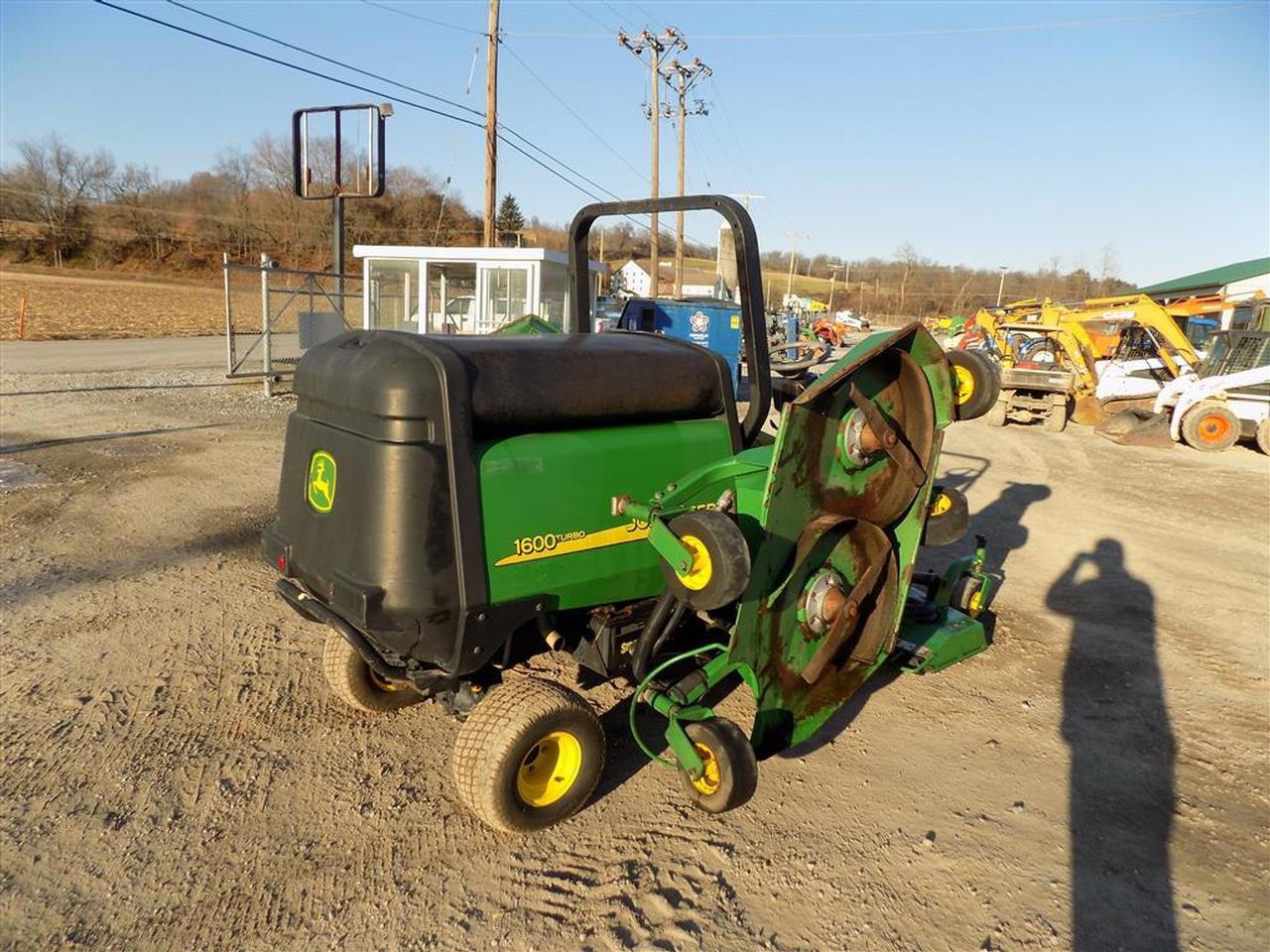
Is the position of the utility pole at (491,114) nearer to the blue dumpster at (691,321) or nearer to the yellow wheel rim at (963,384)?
the blue dumpster at (691,321)

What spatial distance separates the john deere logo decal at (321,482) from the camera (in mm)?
2865

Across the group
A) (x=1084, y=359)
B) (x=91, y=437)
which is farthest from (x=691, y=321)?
(x=91, y=437)

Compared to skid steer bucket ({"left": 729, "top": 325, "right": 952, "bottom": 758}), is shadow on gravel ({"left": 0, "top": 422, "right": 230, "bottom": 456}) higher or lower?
lower

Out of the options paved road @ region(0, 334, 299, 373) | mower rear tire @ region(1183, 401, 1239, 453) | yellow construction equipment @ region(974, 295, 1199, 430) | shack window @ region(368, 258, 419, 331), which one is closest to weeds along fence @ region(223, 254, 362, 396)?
shack window @ region(368, 258, 419, 331)

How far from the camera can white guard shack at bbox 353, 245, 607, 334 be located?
14.8 meters

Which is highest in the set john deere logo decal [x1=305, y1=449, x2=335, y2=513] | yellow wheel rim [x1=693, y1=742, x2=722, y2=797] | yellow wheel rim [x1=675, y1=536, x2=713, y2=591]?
john deere logo decal [x1=305, y1=449, x2=335, y2=513]

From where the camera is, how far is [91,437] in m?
9.36

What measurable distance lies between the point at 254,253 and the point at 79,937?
70175 mm

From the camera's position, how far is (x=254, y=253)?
209 ft

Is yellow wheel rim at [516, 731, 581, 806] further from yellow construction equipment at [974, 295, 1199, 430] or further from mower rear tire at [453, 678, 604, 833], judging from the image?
yellow construction equipment at [974, 295, 1199, 430]

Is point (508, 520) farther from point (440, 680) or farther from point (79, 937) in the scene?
point (79, 937)

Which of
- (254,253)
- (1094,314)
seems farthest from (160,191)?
(1094,314)

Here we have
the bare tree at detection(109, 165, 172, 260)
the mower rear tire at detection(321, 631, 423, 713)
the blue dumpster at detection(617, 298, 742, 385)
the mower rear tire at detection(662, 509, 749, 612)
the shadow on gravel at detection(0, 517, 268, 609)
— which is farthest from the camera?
the bare tree at detection(109, 165, 172, 260)

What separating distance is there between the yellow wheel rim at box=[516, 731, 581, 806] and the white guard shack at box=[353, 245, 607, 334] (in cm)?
1243
